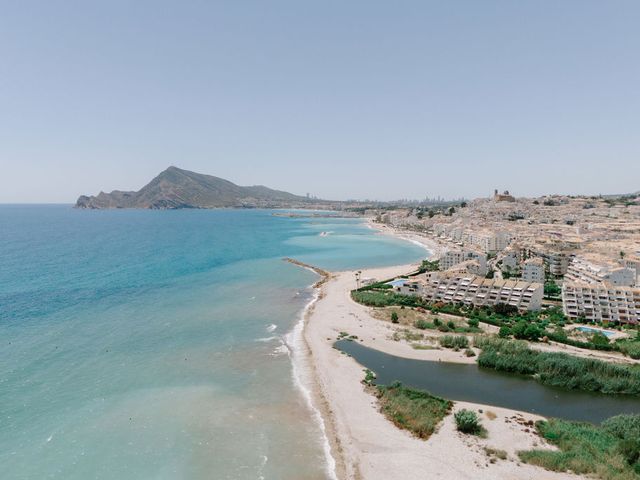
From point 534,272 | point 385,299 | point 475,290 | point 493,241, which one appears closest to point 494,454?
point 475,290

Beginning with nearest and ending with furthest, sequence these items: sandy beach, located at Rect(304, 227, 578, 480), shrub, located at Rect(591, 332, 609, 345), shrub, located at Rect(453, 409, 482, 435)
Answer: sandy beach, located at Rect(304, 227, 578, 480) < shrub, located at Rect(453, 409, 482, 435) < shrub, located at Rect(591, 332, 609, 345)

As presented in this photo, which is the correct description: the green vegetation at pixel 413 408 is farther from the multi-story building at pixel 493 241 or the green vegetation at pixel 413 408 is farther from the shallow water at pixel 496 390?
the multi-story building at pixel 493 241

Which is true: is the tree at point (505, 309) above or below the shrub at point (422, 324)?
above

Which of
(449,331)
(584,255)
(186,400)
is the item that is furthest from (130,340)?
(584,255)

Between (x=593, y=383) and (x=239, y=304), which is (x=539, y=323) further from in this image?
(x=239, y=304)

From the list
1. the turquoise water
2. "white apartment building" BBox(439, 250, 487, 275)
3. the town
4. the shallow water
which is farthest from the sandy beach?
"white apartment building" BBox(439, 250, 487, 275)

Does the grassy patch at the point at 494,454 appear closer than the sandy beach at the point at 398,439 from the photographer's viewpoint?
No

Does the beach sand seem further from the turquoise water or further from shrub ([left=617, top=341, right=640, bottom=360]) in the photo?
shrub ([left=617, top=341, right=640, bottom=360])

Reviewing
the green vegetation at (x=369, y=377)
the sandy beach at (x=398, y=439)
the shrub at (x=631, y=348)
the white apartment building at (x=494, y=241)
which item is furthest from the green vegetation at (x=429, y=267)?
the green vegetation at (x=369, y=377)
